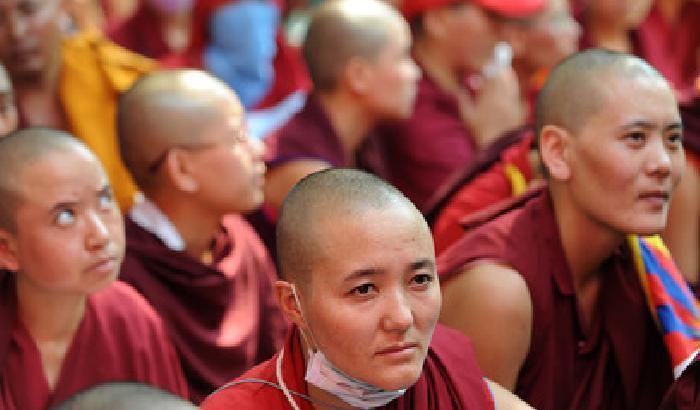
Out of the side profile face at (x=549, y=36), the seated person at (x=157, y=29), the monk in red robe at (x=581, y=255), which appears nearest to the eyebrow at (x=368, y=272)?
the monk in red robe at (x=581, y=255)

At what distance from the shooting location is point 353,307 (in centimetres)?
217

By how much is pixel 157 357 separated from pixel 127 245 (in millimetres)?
469

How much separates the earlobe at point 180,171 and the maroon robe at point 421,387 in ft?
4.25

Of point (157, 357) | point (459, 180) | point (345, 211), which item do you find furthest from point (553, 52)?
point (345, 211)

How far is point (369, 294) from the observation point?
7.15 feet

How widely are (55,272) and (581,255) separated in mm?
1342

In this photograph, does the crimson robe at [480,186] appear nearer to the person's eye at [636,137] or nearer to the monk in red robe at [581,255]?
the monk in red robe at [581,255]

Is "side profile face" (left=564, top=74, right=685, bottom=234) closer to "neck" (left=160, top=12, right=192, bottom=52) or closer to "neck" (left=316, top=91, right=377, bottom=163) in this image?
"neck" (left=316, top=91, right=377, bottom=163)

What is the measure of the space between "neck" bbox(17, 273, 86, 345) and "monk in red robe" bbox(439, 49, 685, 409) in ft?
3.13

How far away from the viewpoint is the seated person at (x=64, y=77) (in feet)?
14.1

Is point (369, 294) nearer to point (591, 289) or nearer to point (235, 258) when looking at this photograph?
point (591, 289)

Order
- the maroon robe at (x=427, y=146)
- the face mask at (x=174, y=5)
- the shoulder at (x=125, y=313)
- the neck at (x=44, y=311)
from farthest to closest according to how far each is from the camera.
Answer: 1. the face mask at (x=174, y=5)
2. the maroon robe at (x=427, y=146)
3. the shoulder at (x=125, y=313)
4. the neck at (x=44, y=311)

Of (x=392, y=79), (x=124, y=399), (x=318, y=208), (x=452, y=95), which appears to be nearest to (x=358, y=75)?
(x=392, y=79)

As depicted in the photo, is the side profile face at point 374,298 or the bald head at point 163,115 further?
the bald head at point 163,115
